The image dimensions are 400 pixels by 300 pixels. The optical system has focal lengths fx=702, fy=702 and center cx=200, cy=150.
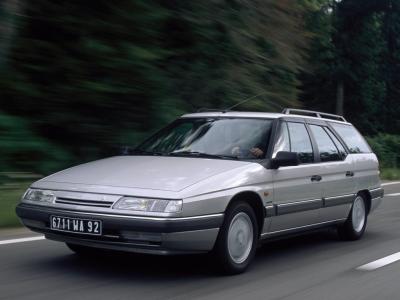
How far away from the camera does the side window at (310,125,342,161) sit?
7.89m

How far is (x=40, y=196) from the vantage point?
609cm

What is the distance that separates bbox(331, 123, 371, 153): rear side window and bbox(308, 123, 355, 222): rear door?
255 millimetres

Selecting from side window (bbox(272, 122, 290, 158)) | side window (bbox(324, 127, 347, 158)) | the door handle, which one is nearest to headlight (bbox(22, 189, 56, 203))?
side window (bbox(272, 122, 290, 158))

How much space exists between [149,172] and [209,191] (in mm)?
604

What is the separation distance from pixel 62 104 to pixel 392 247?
7.06 meters

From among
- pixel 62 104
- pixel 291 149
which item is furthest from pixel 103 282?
pixel 62 104

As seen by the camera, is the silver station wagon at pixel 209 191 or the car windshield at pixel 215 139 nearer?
the silver station wagon at pixel 209 191

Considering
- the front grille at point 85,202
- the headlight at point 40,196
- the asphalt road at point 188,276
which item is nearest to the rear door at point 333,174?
the asphalt road at point 188,276

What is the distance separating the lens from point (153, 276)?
238 inches

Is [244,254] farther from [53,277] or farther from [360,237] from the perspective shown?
[360,237]

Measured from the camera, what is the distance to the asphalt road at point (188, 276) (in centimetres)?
550

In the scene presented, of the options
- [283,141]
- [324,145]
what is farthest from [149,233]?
[324,145]

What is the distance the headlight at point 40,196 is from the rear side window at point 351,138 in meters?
3.96

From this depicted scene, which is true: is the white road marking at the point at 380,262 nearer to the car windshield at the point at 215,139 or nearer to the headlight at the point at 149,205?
the car windshield at the point at 215,139
